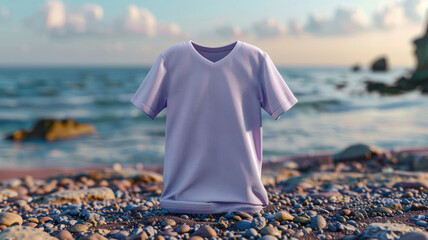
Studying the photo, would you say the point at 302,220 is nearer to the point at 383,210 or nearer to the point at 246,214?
the point at 246,214

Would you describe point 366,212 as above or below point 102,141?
above

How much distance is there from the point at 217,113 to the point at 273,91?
1.55 feet

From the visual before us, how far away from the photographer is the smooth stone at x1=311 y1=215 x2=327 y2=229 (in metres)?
2.80

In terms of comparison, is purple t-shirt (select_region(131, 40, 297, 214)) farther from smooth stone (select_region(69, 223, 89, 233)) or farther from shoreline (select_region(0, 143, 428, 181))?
shoreline (select_region(0, 143, 428, 181))

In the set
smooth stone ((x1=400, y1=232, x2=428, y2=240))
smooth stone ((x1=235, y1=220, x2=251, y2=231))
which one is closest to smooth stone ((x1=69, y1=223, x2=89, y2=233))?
smooth stone ((x1=235, y1=220, x2=251, y2=231))

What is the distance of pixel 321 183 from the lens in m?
4.86

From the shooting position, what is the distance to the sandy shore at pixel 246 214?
8.70 ft

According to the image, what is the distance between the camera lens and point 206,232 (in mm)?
2615

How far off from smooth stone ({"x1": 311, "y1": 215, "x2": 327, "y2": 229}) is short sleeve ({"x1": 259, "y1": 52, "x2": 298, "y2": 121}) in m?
0.82

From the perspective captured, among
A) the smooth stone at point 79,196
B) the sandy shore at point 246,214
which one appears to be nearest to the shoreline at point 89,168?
the sandy shore at point 246,214

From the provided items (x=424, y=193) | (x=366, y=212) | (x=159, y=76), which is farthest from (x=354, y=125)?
(x=159, y=76)

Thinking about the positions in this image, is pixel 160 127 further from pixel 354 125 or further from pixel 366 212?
pixel 366 212

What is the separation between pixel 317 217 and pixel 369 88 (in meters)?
30.7

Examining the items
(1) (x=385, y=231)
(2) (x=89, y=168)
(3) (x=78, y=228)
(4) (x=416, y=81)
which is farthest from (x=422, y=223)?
(4) (x=416, y=81)
